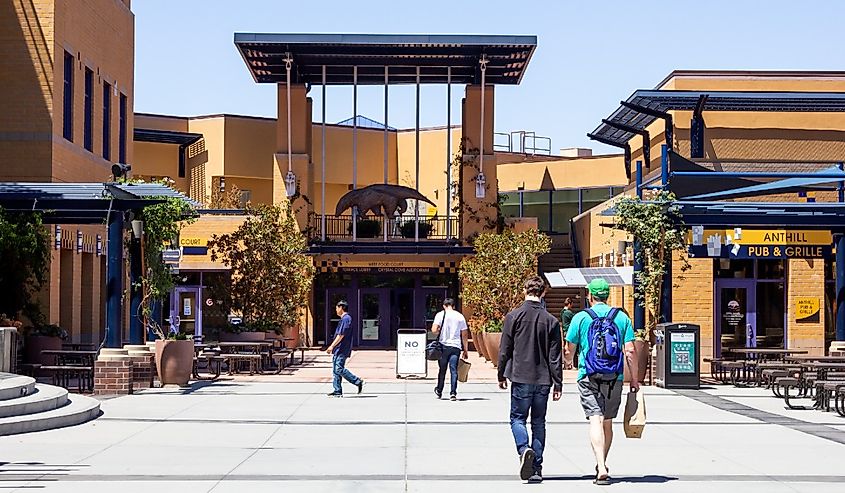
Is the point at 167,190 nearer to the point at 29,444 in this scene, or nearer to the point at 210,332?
the point at 29,444

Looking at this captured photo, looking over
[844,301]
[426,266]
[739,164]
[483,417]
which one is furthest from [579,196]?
[483,417]

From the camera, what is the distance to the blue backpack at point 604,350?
12422 millimetres

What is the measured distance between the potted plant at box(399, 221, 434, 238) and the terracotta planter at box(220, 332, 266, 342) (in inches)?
521

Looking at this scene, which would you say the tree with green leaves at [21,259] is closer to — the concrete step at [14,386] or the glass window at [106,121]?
the concrete step at [14,386]

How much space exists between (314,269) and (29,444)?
26.3m

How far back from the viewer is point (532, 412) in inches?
496

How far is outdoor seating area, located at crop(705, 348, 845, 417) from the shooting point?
20781 millimetres

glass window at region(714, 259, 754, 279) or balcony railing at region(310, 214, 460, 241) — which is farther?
balcony railing at region(310, 214, 460, 241)

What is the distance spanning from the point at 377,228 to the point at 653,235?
21.0m

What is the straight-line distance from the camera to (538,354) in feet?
41.4

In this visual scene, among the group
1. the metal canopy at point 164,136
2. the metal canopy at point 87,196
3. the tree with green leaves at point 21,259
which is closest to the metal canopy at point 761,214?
the metal canopy at point 87,196

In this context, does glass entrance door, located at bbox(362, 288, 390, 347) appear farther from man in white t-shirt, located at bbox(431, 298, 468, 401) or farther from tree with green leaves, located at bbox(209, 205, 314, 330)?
man in white t-shirt, located at bbox(431, 298, 468, 401)

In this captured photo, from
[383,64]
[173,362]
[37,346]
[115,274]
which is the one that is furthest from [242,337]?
[383,64]

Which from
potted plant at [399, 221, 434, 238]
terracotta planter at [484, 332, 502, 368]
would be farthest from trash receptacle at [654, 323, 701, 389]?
potted plant at [399, 221, 434, 238]
